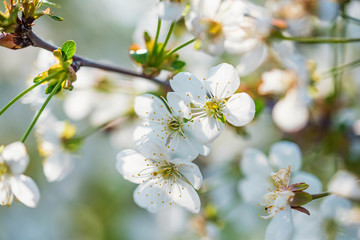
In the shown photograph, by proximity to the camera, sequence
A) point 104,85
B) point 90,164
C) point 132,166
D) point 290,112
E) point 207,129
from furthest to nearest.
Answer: point 90,164
point 104,85
point 290,112
point 132,166
point 207,129

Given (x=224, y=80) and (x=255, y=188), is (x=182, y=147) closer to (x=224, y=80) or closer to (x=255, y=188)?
(x=224, y=80)

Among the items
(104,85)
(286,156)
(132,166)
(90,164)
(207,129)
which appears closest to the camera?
(207,129)

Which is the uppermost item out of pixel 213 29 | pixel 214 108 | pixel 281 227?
pixel 213 29

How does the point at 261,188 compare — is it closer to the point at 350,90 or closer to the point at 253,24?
the point at 253,24

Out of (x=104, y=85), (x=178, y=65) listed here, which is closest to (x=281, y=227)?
(x=178, y=65)

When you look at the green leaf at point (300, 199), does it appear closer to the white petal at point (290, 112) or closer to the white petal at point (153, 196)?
the white petal at point (153, 196)

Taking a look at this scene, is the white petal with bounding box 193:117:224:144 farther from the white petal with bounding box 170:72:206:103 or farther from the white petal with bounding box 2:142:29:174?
the white petal with bounding box 2:142:29:174

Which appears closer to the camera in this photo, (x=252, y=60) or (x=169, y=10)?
(x=169, y=10)

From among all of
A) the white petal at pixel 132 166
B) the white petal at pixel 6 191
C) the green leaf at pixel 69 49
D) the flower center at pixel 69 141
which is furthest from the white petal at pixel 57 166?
the green leaf at pixel 69 49
